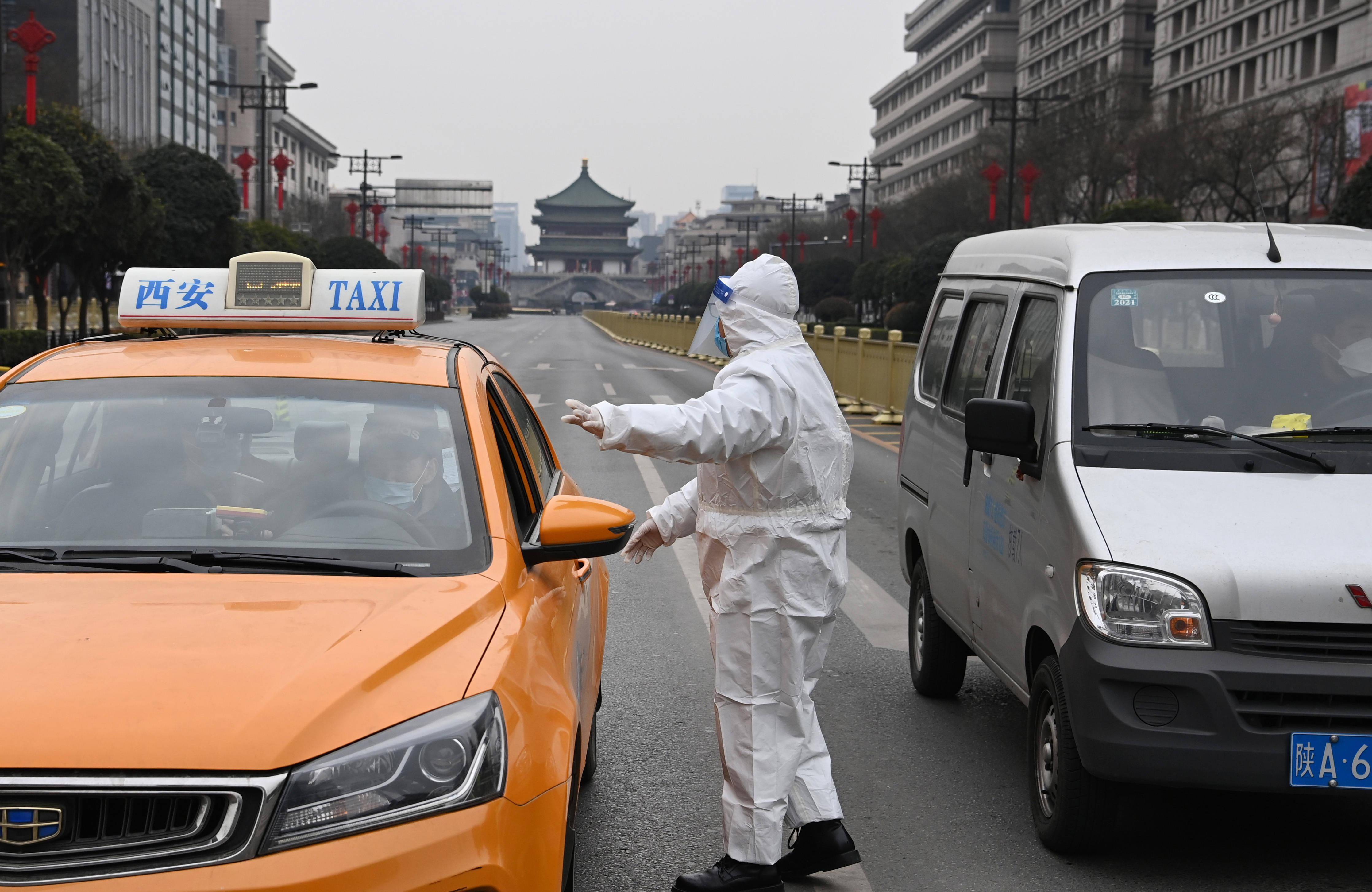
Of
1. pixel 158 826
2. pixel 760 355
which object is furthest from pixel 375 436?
pixel 158 826

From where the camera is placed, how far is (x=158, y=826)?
234 cm

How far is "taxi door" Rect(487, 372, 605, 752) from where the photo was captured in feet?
10.9

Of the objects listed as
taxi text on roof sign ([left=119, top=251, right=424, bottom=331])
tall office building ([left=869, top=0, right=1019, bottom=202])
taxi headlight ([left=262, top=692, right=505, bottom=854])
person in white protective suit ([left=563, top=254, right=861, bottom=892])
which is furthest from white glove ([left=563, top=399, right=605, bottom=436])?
tall office building ([left=869, top=0, right=1019, bottom=202])

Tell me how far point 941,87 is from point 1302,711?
4601 inches

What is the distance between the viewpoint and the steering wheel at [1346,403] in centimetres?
427

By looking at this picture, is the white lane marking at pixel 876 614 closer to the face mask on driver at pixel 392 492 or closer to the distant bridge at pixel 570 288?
the face mask on driver at pixel 392 492

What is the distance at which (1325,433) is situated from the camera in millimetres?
4215

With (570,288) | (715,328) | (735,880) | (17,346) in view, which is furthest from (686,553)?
(570,288)

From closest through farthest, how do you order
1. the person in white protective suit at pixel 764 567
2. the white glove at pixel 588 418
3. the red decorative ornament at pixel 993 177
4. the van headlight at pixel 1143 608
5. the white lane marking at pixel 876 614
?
the white glove at pixel 588 418, the person in white protective suit at pixel 764 567, the van headlight at pixel 1143 608, the white lane marking at pixel 876 614, the red decorative ornament at pixel 993 177

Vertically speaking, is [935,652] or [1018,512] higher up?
[1018,512]

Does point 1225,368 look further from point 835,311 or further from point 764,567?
point 835,311

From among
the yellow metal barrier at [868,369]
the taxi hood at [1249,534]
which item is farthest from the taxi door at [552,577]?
the yellow metal barrier at [868,369]

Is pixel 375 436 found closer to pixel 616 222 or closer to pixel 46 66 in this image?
pixel 46 66

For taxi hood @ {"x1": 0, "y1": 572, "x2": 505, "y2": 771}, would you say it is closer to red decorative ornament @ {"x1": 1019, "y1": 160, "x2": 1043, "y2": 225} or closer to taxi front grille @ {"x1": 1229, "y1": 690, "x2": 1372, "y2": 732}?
taxi front grille @ {"x1": 1229, "y1": 690, "x2": 1372, "y2": 732}
